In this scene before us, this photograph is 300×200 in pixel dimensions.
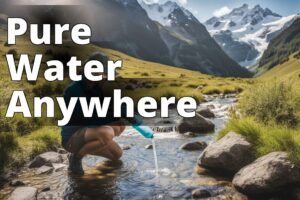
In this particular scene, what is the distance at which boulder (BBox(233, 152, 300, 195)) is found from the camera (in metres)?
12.6

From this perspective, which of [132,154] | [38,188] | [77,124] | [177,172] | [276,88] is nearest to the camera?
[38,188]

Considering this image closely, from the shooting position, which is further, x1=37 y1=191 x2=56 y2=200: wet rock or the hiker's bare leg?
the hiker's bare leg

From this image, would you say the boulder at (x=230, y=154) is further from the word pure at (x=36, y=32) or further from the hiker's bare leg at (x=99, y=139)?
the word pure at (x=36, y=32)

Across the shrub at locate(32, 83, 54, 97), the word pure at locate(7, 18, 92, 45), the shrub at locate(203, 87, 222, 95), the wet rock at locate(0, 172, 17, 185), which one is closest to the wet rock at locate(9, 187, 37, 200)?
the wet rock at locate(0, 172, 17, 185)

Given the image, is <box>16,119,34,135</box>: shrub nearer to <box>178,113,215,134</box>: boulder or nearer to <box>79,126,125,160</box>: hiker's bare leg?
<box>79,126,125,160</box>: hiker's bare leg

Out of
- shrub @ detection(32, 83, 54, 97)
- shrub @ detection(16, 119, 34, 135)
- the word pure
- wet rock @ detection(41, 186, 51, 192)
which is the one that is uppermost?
the word pure

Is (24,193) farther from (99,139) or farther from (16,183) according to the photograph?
(99,139)

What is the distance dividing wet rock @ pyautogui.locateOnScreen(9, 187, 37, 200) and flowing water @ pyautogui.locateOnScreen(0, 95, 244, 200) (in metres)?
0.37

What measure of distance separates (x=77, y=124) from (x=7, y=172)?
3.10 metres

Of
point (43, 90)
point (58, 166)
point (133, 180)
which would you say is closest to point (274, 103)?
point (133, 180)

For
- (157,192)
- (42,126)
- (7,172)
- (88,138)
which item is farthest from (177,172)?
(42,126)

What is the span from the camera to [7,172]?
15.5 metres

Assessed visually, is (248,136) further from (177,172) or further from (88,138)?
(88,138)

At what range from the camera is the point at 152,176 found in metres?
15.7
